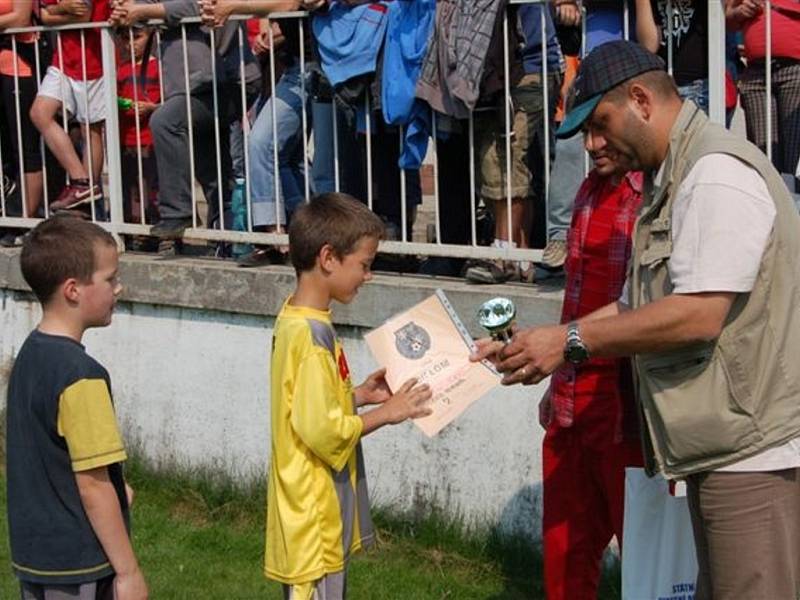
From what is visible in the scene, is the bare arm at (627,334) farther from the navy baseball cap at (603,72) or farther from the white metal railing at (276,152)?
the white metal railing at (276,152)

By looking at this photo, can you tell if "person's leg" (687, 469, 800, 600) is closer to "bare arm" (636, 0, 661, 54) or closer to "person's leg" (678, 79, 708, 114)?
"person's leg" (678, 79, 708, 114)

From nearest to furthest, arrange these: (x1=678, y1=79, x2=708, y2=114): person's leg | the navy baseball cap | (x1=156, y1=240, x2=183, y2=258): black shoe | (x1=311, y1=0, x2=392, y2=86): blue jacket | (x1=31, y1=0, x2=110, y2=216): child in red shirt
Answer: the navy baseball cap, (x1=678, y1=79, x2=708, y2=114): person's leg, (x1=311, y1=0, x2=392, y2=86): blue jacket, (x1=156, y1=240, x2=183, y2=258): black shoe, (x1=31, y1=0, x2=110, y2=216): child in red shirt

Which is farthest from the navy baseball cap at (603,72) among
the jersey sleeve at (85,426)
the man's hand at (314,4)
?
the man's hand at (314,4)

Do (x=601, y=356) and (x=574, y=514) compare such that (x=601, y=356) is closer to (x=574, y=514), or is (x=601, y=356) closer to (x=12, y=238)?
(x=574, y=514)

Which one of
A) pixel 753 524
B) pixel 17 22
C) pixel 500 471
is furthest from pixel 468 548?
pixel 17 22

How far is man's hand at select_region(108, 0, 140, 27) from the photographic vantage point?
813 cm

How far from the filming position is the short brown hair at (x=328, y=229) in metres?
4.84

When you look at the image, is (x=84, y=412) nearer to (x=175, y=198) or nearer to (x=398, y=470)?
(x=398, y=470)

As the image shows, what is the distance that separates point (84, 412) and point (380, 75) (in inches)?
124

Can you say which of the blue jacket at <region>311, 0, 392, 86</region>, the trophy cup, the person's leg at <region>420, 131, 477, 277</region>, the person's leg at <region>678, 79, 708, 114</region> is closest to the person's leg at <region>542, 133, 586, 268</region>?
the person's leg at <region>678, 79, 708, 114</region>

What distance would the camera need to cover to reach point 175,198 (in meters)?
8.12

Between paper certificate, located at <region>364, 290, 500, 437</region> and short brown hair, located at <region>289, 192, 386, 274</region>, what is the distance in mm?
279

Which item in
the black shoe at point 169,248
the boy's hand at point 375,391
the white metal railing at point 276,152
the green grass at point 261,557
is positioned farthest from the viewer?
the black shoe at point 169,248

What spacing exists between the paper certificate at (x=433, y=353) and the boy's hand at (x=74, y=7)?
4.45 meters
